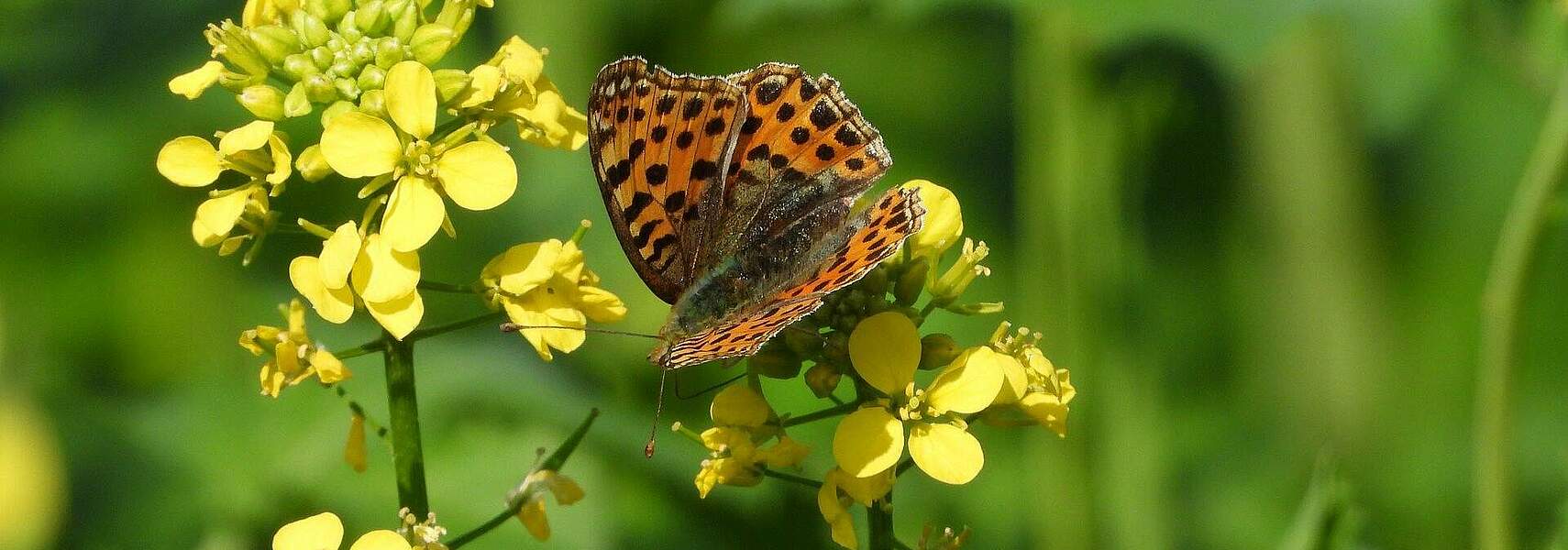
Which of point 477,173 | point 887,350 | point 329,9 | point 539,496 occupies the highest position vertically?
point 329,9

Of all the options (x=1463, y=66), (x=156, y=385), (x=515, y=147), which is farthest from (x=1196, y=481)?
(x=156, y=385)

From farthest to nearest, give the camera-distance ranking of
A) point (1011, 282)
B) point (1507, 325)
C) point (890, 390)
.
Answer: point (1011, 282) < point (1507, 325) < point (890, 390)

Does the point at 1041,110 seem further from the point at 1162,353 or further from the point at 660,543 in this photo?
the point at 660,543

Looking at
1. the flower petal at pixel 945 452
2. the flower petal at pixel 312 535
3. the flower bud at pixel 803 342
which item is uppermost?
the flower bud at pixel 803 342

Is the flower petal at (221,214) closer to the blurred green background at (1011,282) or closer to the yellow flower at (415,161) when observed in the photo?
the yellow flower at (415,161)

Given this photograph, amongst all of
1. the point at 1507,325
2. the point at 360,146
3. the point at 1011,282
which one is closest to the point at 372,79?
the point at 360,146

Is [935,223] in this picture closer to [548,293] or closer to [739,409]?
[739,409]

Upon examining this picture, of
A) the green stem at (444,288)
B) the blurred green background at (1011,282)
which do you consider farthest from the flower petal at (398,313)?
the blurred green background at (1011,282)

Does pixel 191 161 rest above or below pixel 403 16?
below
